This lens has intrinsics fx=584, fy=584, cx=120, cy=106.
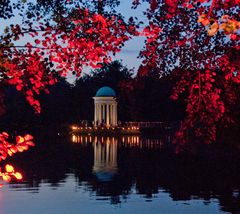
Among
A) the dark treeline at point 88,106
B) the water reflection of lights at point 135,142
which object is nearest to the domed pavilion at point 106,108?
the dark treeline at point 88,106

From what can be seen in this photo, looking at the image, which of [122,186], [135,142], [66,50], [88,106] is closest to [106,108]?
[88,106]

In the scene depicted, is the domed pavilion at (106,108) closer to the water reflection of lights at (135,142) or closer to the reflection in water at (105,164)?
the water reflection of lights at (135,142)

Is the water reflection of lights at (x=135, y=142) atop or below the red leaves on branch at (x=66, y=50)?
below

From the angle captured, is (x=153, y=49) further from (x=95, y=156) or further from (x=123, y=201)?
(x=95, y=156)

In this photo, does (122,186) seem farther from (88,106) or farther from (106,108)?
(88,106)

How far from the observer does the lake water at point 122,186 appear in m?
16.2

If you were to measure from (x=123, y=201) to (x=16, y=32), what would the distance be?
9.02 meters

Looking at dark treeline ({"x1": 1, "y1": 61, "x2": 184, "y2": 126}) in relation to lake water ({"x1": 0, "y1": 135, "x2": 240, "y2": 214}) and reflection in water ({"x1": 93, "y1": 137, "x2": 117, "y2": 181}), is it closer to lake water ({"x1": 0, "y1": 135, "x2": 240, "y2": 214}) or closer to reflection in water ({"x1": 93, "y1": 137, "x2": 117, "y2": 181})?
reflection in water ({"x1": 93, "y1": 137, "x2": 117, "y2": 181})

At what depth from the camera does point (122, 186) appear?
20.5 m

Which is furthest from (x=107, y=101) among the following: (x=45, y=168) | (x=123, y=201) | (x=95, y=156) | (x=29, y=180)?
(x=123, y=201)

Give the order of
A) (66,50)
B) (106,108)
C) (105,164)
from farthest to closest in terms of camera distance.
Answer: (106,108) → (105,164) → (66,50)

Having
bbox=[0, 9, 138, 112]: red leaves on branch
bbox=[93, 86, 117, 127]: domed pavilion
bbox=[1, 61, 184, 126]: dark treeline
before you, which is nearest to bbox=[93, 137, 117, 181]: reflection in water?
bbox=[0, 9, 138, 112]: red leaves on branch

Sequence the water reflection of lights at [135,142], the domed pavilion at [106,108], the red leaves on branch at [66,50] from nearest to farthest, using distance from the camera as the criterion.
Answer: the red leaves on branch at [66,50] < the water reflection of lights at [135,142] < the domed pavilion at [106,108]

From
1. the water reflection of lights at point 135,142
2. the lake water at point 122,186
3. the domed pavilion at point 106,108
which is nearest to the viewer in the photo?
the lake water at point 122,186
